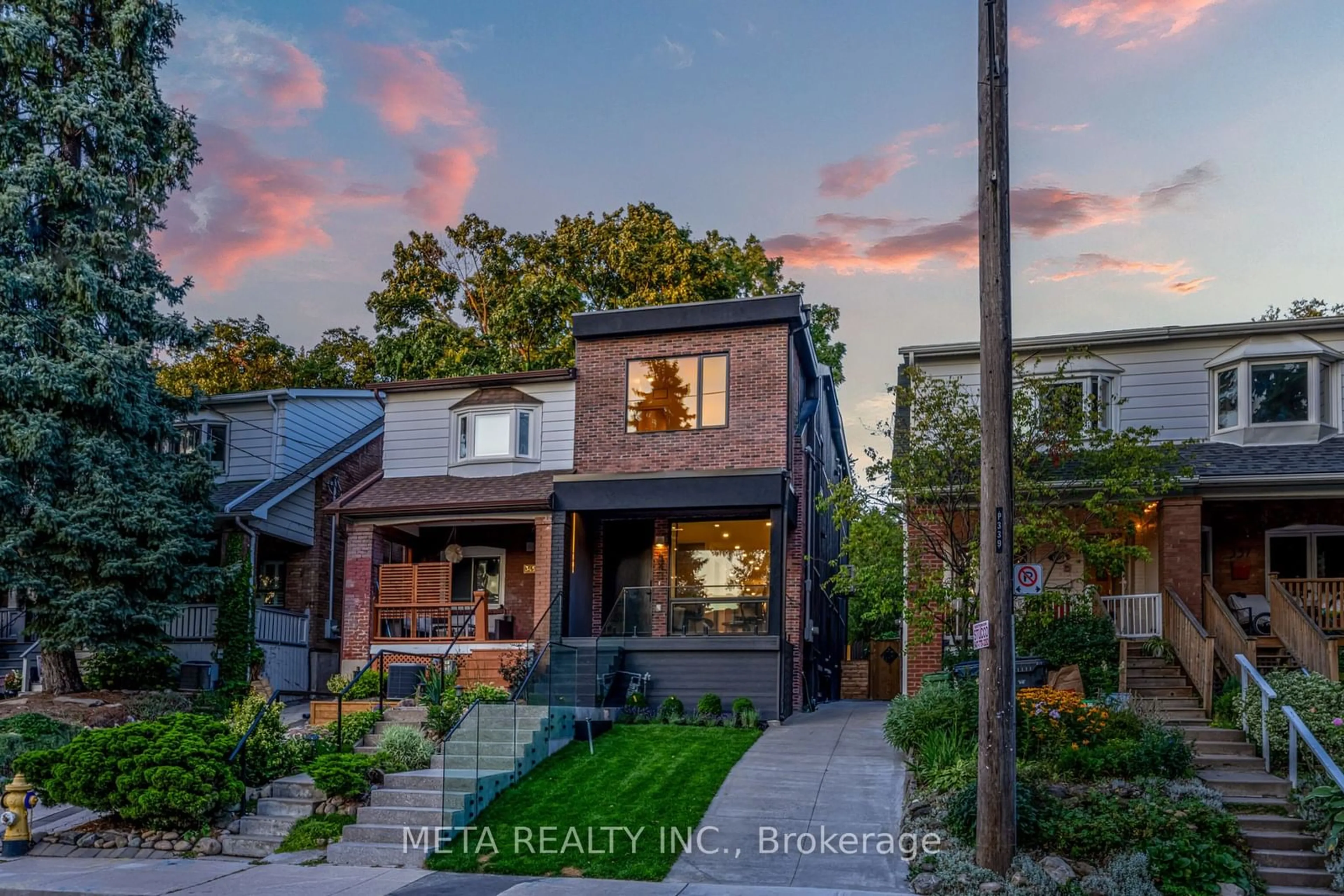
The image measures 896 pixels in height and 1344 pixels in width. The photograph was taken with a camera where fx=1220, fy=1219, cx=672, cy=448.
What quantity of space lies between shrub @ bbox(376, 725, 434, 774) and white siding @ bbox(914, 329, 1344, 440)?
39.6ft

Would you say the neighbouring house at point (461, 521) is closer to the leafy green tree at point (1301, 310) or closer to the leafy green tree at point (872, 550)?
the leafy green tree at point (872, 550)

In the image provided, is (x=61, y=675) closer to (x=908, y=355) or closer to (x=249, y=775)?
(x=249, y=775)

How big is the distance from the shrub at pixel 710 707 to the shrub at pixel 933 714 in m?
4.17

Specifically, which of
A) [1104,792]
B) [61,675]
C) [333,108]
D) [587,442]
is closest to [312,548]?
[61,675]

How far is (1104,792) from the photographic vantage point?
13.0m

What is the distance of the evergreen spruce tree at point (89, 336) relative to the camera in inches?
830

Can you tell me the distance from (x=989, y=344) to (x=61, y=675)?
17.9 meters

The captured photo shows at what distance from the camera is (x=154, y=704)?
69.5 ft

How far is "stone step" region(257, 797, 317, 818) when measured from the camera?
14.4 meters

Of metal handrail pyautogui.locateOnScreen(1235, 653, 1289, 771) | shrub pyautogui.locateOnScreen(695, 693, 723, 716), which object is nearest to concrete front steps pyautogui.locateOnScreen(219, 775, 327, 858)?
shrub pyautogui.locateOnScreen(695, 693, 723, 716)

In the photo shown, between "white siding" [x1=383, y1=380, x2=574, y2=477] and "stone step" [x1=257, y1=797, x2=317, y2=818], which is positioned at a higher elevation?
"white siding" [x1=383, y1=380, x2=574, y2=477]

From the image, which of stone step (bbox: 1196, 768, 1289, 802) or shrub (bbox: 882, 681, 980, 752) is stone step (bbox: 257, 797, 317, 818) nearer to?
shrub (bbox: 882, 681, 980, 752)

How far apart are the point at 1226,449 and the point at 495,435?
536 inches

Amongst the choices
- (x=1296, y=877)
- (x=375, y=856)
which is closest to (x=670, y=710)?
(x=375, y=856)
